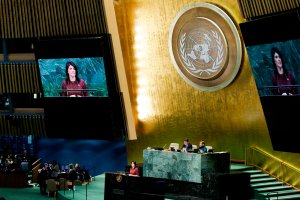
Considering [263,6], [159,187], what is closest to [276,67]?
[263,6]

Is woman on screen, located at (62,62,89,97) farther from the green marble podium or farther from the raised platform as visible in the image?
the raised platform

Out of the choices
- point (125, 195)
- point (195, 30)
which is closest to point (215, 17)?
point (195, 30)

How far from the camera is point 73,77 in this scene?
21922 mm

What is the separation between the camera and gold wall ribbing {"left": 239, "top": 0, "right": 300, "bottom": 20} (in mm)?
16984

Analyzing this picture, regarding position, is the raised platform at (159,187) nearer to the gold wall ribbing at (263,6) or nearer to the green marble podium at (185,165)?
the green marble podium at (185,165)

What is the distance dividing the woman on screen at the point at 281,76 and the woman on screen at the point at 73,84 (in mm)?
6973

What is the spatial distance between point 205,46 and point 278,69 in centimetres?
373

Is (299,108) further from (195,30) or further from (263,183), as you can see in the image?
(195,30)

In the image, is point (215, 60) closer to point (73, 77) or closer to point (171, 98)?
point (171, 98)

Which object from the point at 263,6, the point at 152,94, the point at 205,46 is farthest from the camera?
the point at 152,94

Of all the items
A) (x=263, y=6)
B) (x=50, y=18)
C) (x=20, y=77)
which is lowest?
(x=263, y=6)

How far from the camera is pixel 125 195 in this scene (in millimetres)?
16375

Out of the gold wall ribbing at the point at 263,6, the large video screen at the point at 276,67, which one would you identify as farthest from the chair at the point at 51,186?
the gold wall ribbing at the point at 263,6

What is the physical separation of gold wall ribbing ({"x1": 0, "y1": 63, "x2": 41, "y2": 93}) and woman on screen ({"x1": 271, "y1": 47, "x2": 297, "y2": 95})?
29.8ft
